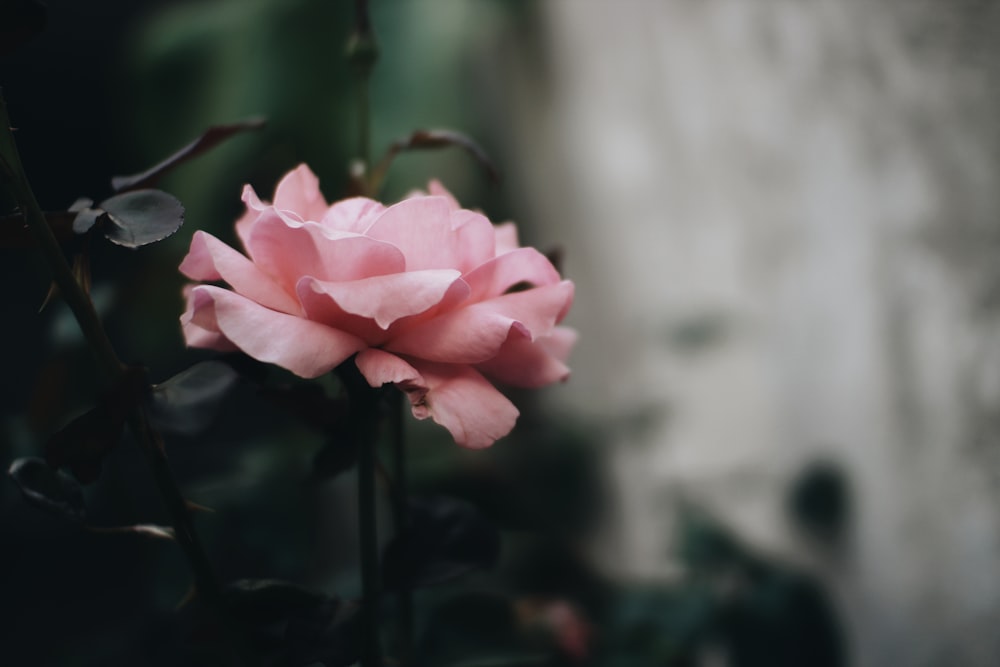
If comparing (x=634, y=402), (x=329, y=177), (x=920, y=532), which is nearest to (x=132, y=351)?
(x=329, y=177)

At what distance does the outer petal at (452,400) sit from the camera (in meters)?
0.23

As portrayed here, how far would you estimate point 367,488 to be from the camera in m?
0.27

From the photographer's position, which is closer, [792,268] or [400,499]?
[400,499]

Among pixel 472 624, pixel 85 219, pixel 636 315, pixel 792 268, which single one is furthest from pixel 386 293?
pixel 636 315

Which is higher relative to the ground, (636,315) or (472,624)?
(636,315)

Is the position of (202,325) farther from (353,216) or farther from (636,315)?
(636,315)

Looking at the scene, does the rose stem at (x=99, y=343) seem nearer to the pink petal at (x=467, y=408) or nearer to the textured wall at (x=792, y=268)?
the pink petal at (x=467, y=408)

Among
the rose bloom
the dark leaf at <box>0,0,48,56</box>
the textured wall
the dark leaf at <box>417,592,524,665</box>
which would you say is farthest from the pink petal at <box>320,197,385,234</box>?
the textured wall

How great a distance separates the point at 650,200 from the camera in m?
1.15

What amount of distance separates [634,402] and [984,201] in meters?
0.61

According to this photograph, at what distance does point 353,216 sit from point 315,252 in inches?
1.2

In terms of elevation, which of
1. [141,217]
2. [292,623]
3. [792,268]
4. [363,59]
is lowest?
[292,623]

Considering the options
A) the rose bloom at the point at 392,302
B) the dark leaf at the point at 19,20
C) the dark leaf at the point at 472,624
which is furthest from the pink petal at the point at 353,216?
the dark leaf at the point at 472,624

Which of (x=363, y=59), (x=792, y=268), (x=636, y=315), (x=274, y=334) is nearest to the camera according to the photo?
(x=274, y=334)
